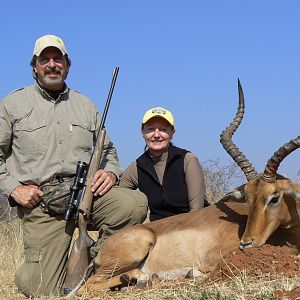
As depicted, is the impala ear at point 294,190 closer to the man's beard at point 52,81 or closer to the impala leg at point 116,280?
the impala leg at point 116,280

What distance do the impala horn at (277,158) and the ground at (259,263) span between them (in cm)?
74

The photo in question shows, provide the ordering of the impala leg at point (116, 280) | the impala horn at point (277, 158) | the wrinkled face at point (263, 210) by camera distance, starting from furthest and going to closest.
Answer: the impala leg at point (116, 280) → the impala horn at point (277, 158) → the wrinkled face at point (263, 210)

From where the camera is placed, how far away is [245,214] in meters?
7.08

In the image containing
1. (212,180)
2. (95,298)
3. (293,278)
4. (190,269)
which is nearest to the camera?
(293,278)

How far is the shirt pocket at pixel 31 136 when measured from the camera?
717cm

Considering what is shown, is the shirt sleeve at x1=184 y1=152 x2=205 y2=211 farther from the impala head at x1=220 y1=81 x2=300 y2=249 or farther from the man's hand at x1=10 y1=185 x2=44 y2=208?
the man's hand at x1=10 y1=185 x2=44 y2=208

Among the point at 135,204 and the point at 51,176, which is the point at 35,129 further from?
the point at 135,204

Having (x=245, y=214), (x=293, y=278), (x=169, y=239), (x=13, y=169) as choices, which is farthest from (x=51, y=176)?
(x=293, y=278)

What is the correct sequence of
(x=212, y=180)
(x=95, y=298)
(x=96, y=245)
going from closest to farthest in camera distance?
(x=95, y=298) → (x=96, y=245) → (x=212, y=180)

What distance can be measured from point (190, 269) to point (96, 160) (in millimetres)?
1582

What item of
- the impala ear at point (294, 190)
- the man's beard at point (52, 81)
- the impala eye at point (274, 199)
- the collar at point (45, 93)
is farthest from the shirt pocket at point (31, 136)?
the impala ear at point (294, 190)

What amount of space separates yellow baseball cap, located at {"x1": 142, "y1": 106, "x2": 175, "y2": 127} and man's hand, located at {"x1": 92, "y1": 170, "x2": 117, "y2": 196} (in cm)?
89

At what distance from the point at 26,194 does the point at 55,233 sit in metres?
0.58

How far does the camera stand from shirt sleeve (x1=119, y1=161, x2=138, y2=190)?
7988mm
